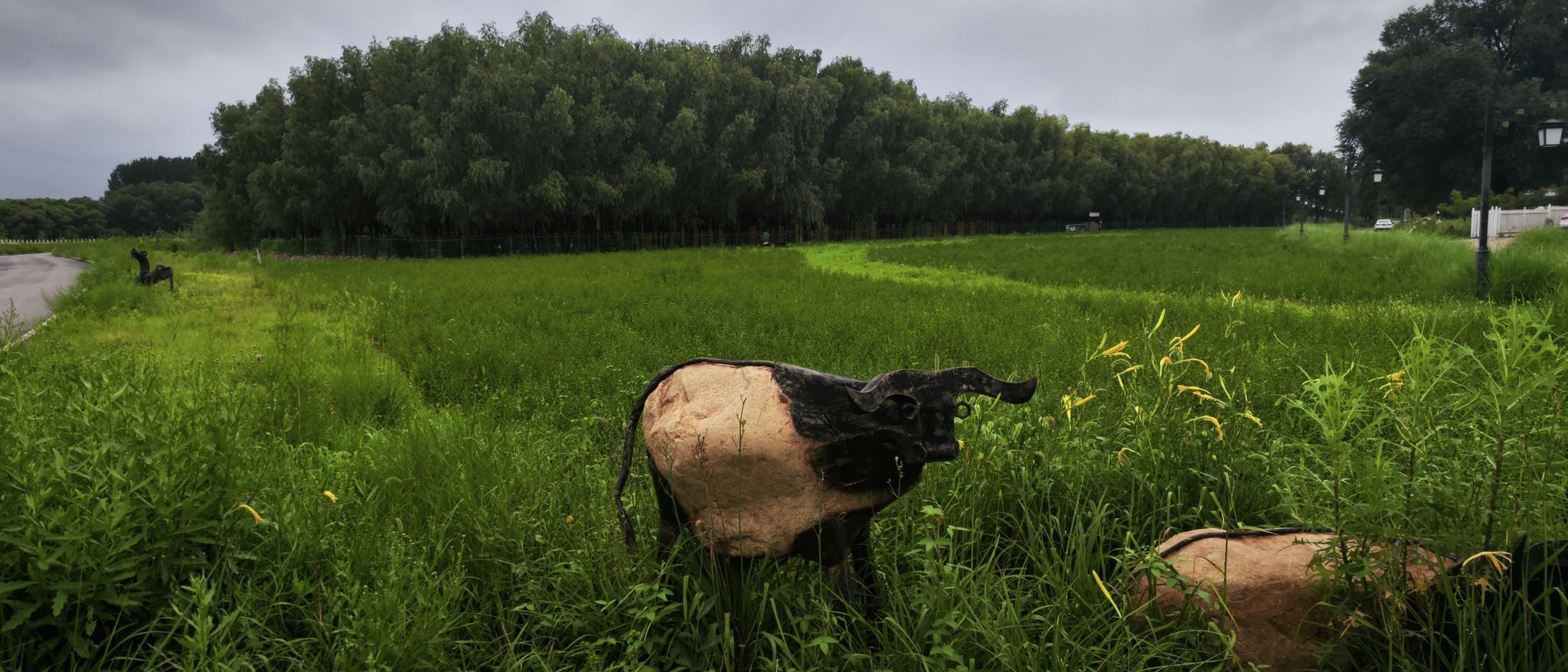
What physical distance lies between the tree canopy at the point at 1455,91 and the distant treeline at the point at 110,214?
103m

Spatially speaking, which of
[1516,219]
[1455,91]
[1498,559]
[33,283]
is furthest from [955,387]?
[1455,91]

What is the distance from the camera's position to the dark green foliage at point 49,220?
76125 millimetres

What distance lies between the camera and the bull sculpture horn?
2.08 m

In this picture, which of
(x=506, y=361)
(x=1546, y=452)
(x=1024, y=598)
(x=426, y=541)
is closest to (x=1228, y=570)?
(x=1024, y=598)

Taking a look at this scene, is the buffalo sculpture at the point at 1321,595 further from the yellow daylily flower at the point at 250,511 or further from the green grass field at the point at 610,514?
the yellow daylily flower at the point at 250,511

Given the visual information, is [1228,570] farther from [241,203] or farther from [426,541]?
[241,203]

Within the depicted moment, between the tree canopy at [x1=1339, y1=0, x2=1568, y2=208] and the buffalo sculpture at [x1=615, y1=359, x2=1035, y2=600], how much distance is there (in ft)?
200

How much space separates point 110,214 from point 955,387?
122 m

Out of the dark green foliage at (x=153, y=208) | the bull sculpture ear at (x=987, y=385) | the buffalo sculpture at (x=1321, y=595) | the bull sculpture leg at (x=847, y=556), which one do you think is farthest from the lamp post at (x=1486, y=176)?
the dark green foliage at (x=153, y=208)

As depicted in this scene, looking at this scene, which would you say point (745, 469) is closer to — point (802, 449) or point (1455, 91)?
point (802, 449)

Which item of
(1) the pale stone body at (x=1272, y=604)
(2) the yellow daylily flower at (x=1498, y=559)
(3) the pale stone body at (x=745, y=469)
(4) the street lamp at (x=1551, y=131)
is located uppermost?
(4) the street lamp at (x=1551, y=131)

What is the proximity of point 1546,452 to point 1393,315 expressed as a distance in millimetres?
7862

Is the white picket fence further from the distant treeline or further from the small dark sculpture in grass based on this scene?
the distant treeline

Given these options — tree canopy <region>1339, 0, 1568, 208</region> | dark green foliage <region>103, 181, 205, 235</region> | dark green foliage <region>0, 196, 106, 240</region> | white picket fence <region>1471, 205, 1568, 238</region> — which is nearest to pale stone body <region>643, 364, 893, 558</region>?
white picket fence <region>1471, 205, 1568, 238</region>
